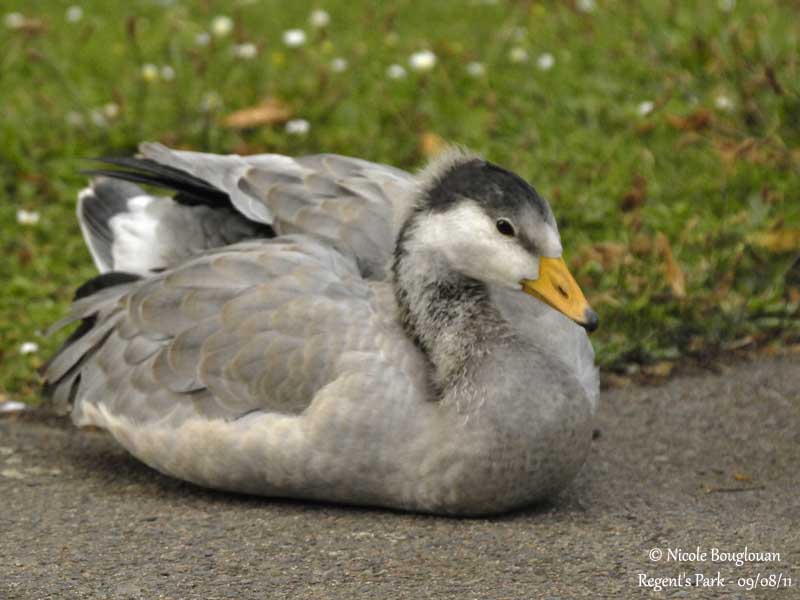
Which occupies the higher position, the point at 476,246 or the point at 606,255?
the point at 476,246

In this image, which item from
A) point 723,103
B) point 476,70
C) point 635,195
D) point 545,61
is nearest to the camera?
point 635,195

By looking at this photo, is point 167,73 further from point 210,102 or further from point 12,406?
point 12,406

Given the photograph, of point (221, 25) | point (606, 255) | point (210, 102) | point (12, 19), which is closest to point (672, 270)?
point (606, 255)

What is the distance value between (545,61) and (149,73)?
78.4 inches

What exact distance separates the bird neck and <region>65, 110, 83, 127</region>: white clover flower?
11.2ft

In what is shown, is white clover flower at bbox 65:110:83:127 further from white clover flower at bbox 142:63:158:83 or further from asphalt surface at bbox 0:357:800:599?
asphalt surface at bbox 0:357:800:599

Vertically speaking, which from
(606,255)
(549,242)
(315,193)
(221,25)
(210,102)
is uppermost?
(549,242)

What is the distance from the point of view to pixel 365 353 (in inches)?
162

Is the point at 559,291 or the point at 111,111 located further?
the point at 111,111

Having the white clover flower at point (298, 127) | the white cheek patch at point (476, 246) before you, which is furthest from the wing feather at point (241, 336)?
the white clover flower at point (298, 127)

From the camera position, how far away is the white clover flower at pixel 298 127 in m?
6.97

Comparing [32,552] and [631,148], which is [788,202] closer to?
[631,148]

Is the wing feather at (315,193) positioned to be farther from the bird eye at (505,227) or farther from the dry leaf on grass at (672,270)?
the dry leaf on grass at (672,270)

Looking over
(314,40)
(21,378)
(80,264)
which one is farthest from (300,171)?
(314,40)
